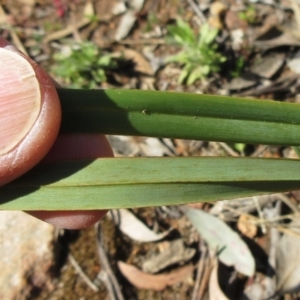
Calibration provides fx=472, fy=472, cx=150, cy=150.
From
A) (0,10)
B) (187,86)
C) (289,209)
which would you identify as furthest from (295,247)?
(0,10)

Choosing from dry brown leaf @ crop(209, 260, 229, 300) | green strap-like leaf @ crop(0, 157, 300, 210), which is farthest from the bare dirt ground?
green strap-like leaf @ crop(0, 157, 300, 210)

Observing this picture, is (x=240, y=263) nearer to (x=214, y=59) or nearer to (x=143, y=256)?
(x=143, y=256)

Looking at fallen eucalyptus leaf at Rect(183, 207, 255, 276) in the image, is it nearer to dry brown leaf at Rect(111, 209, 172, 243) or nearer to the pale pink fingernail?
dry brown leaf at Rect(111, 209, 172, 243)

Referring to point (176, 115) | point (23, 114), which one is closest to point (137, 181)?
point (176, 115)

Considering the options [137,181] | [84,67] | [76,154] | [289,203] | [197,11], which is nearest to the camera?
[137,181]

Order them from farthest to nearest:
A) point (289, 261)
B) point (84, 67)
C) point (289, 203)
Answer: point (84, 67), point (289, 203), point (289, 261)

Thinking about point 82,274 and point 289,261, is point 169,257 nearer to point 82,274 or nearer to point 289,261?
point 82,274
